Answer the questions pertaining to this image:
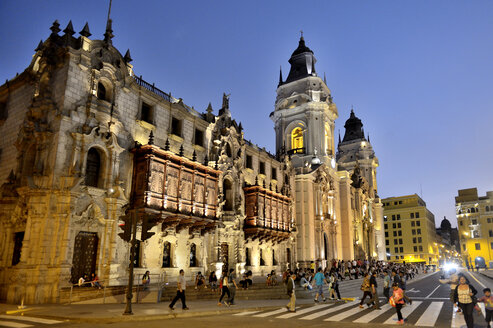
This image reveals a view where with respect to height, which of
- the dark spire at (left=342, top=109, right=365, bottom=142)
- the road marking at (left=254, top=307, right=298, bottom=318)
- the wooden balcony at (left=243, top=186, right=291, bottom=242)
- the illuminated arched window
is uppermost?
the dark spire at (left=342, top=109, right=365, bottom=142)

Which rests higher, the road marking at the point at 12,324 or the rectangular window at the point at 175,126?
the rectangular window at the point at 175,126

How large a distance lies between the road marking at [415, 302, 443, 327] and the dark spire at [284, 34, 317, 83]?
40300mm

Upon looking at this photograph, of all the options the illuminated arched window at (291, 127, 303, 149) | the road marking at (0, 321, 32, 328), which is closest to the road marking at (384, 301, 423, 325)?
the road marking at (0, 321, 32, 328)

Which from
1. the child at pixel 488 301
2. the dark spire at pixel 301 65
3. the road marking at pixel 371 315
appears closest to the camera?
the child at pixel 488 301

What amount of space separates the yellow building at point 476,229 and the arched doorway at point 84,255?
92373mm

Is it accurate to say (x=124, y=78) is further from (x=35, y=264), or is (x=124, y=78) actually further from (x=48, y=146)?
(x=35, y=264)

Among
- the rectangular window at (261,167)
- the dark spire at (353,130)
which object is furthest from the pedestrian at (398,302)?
the dark spire at (353,130)

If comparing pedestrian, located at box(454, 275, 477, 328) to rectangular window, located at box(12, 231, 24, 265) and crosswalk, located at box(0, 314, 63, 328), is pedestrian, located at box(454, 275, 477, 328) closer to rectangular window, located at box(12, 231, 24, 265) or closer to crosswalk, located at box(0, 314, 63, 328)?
crosswalk, located at box(0, 314, 63, 328)

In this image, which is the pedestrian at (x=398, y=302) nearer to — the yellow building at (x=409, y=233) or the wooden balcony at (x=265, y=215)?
the wooden balcony at (x=265, y=215)

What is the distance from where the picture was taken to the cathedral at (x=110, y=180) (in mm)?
20156

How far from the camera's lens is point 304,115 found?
5100 cm

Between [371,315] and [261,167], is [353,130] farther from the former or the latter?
[371,315]

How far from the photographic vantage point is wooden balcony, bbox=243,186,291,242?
35.2 meters

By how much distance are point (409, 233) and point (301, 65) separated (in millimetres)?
70301
